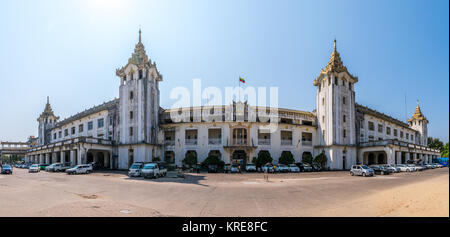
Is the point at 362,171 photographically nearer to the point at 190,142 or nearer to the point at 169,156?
the point at 190,142

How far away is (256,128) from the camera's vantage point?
4572cm

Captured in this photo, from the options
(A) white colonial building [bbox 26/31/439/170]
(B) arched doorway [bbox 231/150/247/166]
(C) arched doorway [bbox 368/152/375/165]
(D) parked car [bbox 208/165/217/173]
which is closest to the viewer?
(D) parked car [bbox 208/165/217/173]

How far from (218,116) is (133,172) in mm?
20466

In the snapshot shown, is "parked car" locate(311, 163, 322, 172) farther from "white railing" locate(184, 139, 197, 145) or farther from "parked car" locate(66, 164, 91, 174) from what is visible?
"parked car" locate(66, 164, 91, 174)

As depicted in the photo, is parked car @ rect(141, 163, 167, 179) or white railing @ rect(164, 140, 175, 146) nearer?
parked car @ rect(141, 163, 167, 179)

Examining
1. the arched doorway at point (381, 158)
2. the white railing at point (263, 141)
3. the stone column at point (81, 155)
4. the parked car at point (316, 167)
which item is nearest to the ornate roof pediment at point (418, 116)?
the arched doorway at point (381, 158)

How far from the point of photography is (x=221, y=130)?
45.7 meters

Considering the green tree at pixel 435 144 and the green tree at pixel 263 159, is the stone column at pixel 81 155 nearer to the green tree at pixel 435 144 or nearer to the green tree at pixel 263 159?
the green tree at pixel 263 159

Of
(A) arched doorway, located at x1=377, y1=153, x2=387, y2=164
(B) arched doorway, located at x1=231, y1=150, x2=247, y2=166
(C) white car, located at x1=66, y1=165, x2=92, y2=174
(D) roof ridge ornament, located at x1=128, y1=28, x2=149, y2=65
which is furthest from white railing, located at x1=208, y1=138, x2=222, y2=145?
(A) arched doorway, located at x1=377, y1=153, x2=387, y2=164

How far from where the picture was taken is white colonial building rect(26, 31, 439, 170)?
4394cm

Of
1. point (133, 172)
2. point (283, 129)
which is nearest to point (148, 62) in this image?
point (133, 172)

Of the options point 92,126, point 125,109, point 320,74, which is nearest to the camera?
point 125,109

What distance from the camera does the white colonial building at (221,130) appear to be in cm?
4394
